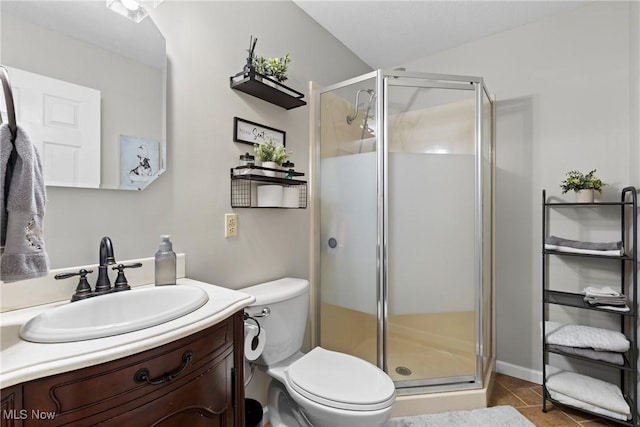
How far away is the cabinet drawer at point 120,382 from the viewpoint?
0.62 meters

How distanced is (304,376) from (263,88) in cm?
143

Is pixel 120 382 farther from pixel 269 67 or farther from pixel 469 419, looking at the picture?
pixel 469 419

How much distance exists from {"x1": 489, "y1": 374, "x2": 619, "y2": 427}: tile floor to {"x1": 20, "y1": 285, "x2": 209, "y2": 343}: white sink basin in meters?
→ 2.00

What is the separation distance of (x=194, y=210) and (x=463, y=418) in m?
1.84

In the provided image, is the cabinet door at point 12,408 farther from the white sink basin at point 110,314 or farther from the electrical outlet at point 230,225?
the electrical outlet at point 230,225

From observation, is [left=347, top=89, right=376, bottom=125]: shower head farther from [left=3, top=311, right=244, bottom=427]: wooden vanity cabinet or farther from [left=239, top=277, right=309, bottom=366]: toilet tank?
[left=3, top=311, right=244, bottom=427]: wooden vanity cabinet

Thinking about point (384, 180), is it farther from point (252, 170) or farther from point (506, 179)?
point (506, 179)

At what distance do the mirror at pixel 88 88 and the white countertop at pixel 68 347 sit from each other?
0.49 metres

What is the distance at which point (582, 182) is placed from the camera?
1.88 m

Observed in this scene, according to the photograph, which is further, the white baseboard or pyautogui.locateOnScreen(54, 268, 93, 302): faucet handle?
the white baseboard

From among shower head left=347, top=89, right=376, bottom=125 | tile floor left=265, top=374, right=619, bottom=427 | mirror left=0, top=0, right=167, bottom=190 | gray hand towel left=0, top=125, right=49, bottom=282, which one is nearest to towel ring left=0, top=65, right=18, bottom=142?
gray hand towel left=0, top=125, right=49, bottom=282

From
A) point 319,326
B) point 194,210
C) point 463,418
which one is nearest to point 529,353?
point 463,418

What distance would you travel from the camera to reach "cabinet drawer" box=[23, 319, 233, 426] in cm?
62

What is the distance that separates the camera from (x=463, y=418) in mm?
1743
